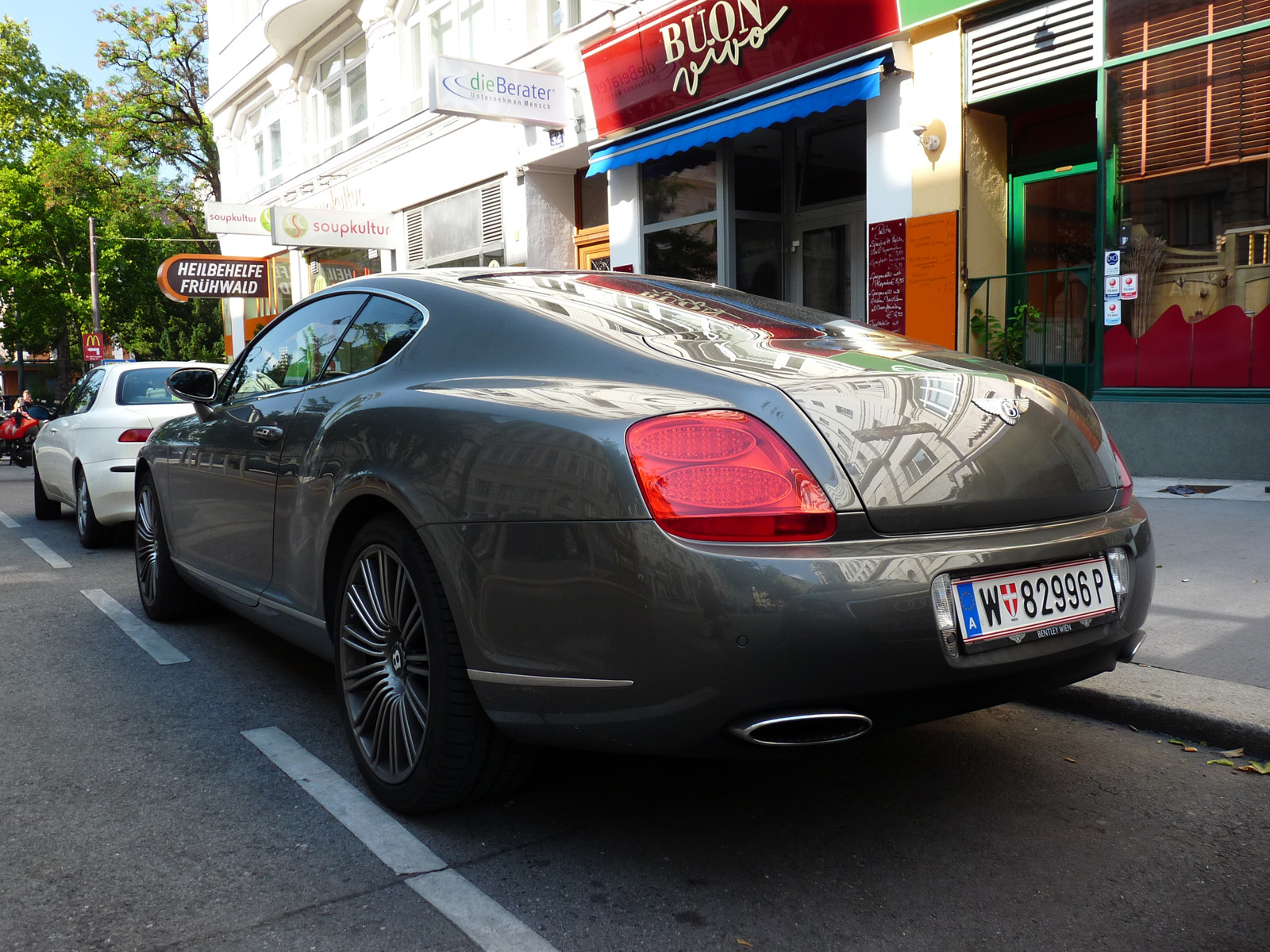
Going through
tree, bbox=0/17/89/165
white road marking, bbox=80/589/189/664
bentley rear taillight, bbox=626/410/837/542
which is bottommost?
white road marking, bbox=80/589/189/664

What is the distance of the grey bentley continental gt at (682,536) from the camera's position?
2.19 m

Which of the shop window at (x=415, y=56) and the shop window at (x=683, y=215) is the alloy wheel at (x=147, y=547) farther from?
the shop window at (x=415, y=56)

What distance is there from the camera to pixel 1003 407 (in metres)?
2.56

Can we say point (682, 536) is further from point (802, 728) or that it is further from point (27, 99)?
point (27, 99)

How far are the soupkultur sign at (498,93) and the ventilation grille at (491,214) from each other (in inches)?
88.9

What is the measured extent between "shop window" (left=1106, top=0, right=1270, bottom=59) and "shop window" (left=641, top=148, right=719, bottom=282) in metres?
4.86

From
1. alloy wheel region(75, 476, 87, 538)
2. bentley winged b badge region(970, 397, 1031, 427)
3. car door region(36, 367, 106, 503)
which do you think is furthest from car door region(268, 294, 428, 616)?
car door region(36, 367, 106, 503)

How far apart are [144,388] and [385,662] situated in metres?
6.02

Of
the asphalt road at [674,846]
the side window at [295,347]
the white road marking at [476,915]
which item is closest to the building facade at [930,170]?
the asphalt road at [674,846]

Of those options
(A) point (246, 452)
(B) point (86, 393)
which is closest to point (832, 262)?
(B) point (86, 393)

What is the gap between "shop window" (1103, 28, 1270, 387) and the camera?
7598 millimetres

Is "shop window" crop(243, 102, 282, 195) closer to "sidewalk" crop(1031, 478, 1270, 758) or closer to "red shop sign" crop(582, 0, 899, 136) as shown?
"red shop sign" crop(582, 0, 899, 136)

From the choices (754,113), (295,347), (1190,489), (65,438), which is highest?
(754,113)

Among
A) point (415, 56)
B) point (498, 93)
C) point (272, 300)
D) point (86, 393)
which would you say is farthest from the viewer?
point (272, 300)
